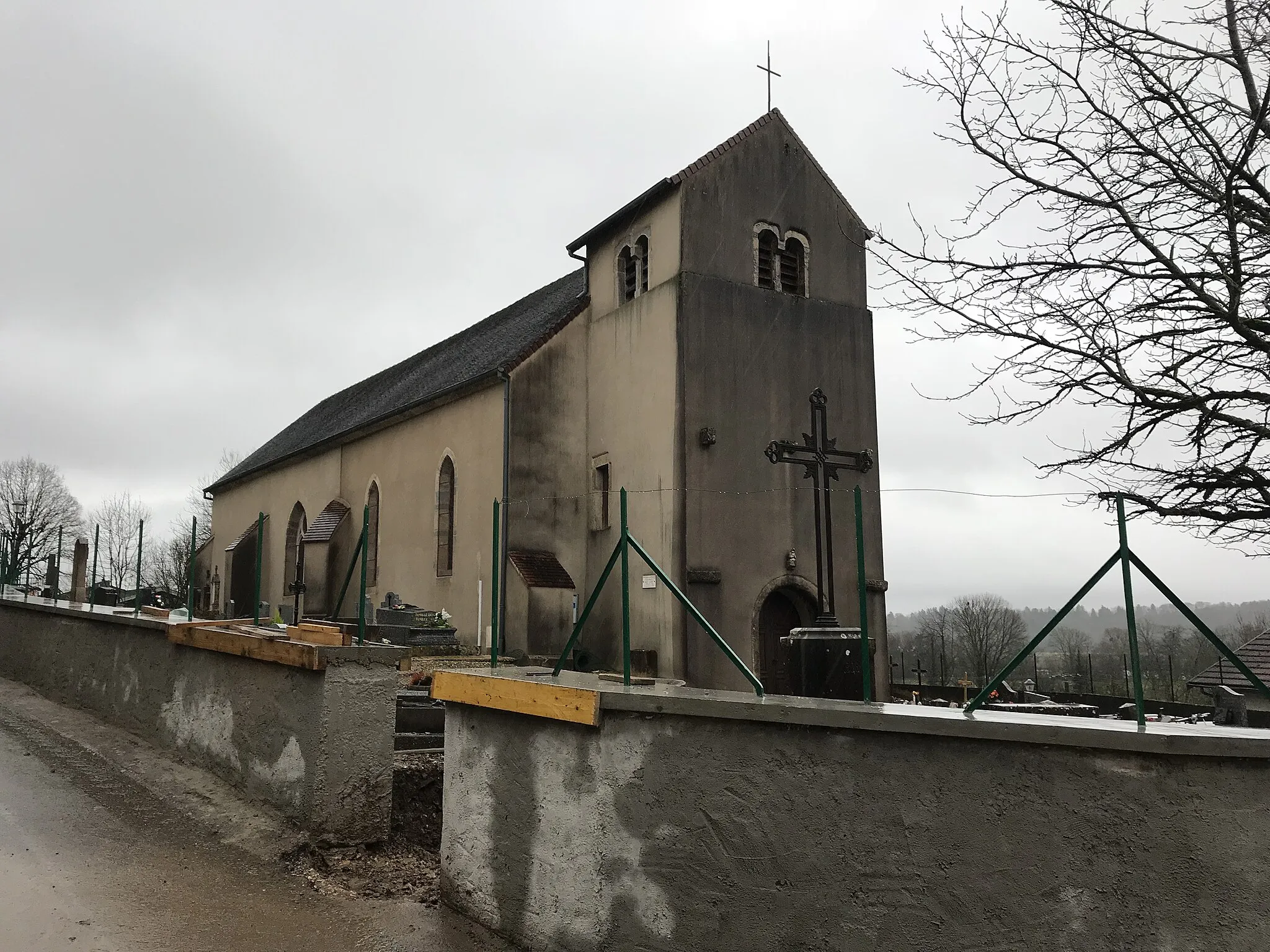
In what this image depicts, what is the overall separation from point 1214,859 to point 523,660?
14631 mm

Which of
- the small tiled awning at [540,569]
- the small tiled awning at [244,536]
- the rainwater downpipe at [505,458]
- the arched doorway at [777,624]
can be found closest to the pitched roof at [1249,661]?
the arched doorway at [777,624]

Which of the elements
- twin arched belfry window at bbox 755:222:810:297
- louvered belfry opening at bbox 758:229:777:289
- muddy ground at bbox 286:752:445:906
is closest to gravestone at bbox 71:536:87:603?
muddy ground at bbox 286:752:445:906

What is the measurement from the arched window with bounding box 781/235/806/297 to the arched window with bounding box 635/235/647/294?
2858 millimetres

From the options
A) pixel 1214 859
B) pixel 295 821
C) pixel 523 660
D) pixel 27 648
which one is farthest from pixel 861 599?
Result: pixel 27 648

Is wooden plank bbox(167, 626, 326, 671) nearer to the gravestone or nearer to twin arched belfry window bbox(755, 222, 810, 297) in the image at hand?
the gravestone

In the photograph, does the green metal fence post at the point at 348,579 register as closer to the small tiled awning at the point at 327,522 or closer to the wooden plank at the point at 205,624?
the wooden plank at the point at 205,624

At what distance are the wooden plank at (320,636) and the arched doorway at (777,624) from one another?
11506 mm

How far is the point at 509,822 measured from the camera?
5.88m

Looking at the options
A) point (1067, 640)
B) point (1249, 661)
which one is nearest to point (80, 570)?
point (1067, 640)

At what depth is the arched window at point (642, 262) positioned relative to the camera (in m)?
20.0

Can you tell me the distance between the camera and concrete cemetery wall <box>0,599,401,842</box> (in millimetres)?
7281

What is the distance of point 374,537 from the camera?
1021 inches

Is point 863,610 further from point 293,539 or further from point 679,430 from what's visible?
point 293,539

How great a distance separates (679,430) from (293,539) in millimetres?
18511
